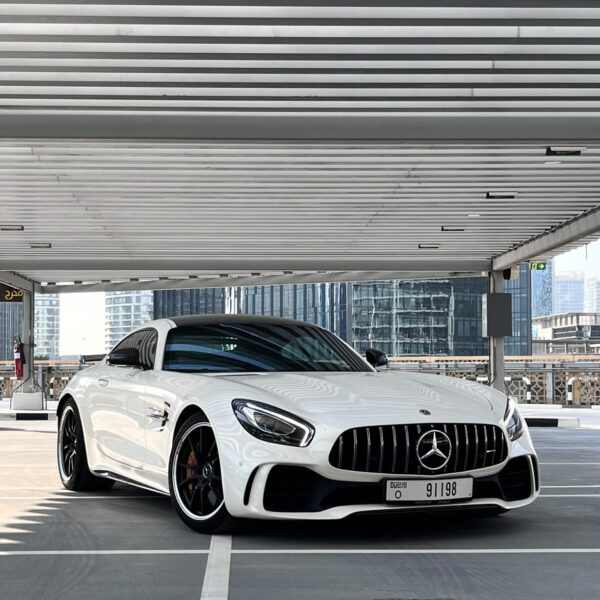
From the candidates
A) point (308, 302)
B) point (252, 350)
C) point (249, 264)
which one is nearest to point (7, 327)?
point (308, 302)

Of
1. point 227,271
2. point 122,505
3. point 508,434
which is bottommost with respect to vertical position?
point 122,505

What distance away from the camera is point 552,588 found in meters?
4.72

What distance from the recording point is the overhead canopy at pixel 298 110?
25.8 feet

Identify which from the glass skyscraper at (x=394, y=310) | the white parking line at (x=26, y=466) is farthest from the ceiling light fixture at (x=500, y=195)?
the glass skyscraper at (x=394, y=310)

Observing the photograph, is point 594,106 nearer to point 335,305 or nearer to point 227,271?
point 227,271

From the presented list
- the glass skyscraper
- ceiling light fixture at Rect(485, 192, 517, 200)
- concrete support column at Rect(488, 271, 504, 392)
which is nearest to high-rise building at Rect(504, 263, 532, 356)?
the glass skyscraper

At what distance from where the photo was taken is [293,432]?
227 inches

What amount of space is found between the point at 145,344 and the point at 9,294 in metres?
18.9

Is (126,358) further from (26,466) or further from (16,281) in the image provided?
(16,281)

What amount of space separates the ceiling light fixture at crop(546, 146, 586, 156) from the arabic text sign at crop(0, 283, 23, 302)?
1684cm

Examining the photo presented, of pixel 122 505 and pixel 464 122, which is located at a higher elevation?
pixel 464 122

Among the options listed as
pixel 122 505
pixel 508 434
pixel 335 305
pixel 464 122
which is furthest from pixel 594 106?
pixel 335 305

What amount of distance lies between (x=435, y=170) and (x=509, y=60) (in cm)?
454

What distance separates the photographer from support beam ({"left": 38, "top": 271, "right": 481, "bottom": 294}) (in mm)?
23906
